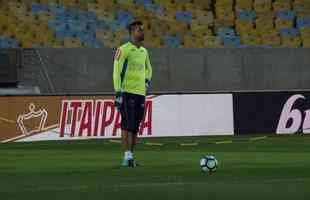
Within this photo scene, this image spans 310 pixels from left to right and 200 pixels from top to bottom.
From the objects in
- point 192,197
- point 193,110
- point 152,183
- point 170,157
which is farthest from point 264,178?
point 193,110

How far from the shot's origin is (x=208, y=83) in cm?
2964

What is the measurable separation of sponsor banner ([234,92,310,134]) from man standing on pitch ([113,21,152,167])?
34.1ft

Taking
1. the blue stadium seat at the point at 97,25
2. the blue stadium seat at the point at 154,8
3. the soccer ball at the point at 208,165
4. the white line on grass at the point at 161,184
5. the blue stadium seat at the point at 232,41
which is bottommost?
the white line on grass at the point at 161,184

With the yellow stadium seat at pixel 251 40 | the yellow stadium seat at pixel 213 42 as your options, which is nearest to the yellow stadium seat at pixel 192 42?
the yellow stadium seat at pixel 213 42

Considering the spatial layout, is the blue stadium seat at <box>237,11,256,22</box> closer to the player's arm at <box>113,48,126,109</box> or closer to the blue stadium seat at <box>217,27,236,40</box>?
the blue stadium seat at <box>217,27,236,40</box>

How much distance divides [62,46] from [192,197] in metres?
21.3

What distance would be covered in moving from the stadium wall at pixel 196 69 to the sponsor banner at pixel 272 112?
4.69 m

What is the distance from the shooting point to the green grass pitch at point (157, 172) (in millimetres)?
9750

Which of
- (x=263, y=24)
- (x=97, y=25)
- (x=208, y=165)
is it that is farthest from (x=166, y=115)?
(x=208, y=165)

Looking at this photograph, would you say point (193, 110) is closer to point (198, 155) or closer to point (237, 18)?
point (198, 155)

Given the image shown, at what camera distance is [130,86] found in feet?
47.6

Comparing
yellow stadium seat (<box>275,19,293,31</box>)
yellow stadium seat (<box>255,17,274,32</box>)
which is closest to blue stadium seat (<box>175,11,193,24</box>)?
yellow stadium seat (<box>255,17,274,32</box>)

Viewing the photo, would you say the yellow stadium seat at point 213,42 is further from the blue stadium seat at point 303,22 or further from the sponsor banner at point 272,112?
the sponsor banner at point 272,112

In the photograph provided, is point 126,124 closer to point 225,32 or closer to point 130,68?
point 130,68
